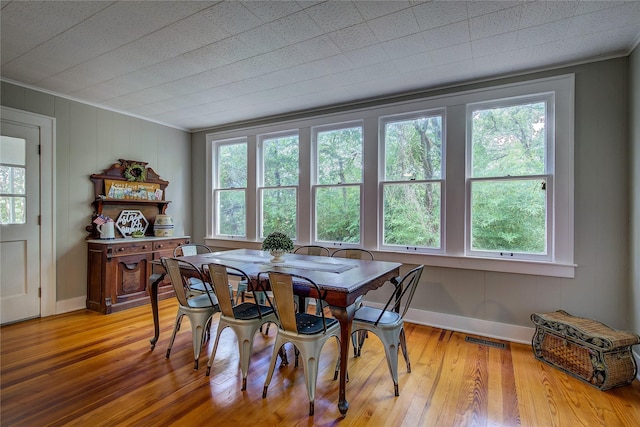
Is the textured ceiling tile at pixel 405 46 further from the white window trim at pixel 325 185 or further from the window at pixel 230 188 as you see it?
the window at pixel 230 188

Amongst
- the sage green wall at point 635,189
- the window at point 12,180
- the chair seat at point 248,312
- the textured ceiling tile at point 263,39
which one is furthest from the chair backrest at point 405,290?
the window at point 12,180

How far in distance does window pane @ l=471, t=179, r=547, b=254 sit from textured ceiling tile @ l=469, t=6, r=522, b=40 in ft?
4.57

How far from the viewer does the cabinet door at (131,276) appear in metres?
3.96

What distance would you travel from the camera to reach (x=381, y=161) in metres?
3.82

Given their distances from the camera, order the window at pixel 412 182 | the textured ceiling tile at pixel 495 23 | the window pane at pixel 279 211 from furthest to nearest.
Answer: the window pane at pixel 279 211 → the window at pixel 412 182 → the textured ceiling tile at pixel 495 23

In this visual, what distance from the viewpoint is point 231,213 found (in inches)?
199

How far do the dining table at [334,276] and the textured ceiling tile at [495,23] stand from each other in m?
1.89

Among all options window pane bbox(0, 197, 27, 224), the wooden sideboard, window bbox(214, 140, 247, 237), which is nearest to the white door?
window pane bbox(0, 197, 27, 224)

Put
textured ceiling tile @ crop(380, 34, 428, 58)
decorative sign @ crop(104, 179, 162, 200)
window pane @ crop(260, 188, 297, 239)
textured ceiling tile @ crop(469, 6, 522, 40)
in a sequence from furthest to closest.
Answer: window pane @ crop(260, 188, 297, 239)
decorative sign @ crop(104, 179, 162, 200)
textured ceiling tile @ crop(380, 34, 428, 58)
textured ceiling tile @ crop(469, 6, 522, 40)

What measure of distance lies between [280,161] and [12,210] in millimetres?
3034

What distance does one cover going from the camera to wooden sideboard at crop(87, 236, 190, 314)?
3.84 meters

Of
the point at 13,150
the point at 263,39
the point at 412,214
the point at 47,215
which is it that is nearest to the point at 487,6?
the point at 263,39

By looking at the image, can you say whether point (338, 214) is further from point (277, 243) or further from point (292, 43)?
point (292, 43)

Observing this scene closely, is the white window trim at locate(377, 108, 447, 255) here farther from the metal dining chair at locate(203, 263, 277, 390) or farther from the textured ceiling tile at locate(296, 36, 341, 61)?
the metal dining chair at locate(203, 263, 277, 390)
